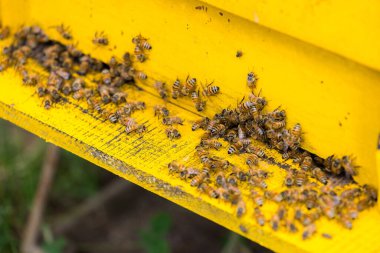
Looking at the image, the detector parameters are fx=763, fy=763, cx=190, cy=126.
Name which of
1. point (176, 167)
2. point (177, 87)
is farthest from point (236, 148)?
point (177, 87)

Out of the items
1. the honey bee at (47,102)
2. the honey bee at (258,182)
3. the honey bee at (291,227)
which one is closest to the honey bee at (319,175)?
the honey bee at (258,182)

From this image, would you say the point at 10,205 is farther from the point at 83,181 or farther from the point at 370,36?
the point at 370,36

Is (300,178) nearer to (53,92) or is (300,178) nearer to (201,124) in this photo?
(201,124)

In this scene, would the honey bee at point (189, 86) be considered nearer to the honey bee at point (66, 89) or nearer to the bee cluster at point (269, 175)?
the bee cluster at point (269, 175)

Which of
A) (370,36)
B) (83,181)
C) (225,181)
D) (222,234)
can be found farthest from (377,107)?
(83,181)

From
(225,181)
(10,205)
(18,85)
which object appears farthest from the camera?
(10,205)
